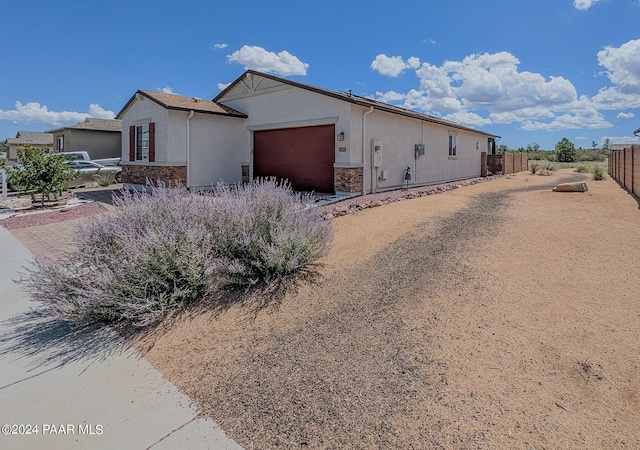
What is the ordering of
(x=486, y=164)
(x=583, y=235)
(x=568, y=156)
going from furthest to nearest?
1. (x=568, y=156)
2. (x=486, y=164)
3. (x=583, y=235)

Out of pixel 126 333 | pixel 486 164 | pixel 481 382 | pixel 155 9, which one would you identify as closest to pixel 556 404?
pixel 481 382

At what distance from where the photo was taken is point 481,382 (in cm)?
276

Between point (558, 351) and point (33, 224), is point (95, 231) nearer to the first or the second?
point (558, 351)

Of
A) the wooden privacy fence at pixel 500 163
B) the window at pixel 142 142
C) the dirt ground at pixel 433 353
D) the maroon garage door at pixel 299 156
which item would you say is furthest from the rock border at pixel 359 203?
the wooden privacy fence at pixel 500 163

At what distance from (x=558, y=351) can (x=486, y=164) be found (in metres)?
24.4

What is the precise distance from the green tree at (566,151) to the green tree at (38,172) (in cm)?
4648

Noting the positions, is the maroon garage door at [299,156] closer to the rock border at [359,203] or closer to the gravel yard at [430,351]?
the rock border at [359,203]

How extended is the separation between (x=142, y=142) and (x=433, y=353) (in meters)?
15.6

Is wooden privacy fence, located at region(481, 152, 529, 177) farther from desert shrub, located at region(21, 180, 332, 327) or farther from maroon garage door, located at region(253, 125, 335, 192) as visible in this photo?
desert shrub, located at region(21, 180, 332, 327)

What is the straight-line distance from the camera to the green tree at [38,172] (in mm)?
12367

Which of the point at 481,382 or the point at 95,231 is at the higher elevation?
the point at 95,231

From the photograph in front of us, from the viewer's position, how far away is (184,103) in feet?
46.3

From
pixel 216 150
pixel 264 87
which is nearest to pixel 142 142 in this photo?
pixel 216 150

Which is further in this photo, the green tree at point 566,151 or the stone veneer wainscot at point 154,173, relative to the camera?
the green tree at point 566,151
